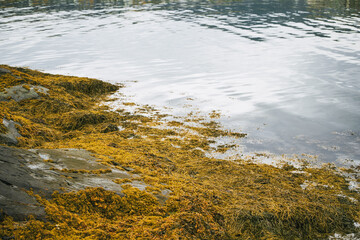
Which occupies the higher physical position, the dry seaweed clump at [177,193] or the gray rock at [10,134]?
the gray rock at [10,134]

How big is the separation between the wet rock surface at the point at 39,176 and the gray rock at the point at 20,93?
18.0 ft

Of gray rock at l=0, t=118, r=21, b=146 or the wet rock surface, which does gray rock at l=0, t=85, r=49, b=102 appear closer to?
gray rock at l=0, t=118, r=21, b=146

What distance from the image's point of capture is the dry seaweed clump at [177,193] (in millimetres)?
4023

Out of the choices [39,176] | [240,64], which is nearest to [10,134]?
[39,176]

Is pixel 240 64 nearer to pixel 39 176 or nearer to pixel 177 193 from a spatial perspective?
pixel 177 193

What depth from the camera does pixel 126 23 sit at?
3259cm

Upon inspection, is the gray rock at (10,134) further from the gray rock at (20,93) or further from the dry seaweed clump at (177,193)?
the gray rock at (20,93)

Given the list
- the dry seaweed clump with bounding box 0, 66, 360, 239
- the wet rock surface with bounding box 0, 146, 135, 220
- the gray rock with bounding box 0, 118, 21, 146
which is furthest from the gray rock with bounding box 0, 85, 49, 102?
the wet rock surface with bounding box 0, 146, 135, 220

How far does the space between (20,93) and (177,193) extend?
780 centimetres

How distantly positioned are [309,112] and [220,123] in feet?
10.7

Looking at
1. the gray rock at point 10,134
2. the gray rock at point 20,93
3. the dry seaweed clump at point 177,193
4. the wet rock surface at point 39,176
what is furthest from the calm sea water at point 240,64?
the gray rock at point 10,134

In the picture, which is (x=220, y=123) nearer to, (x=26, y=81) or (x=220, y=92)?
(x=220, y=92)

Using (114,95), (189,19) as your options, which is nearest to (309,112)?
(114,95)

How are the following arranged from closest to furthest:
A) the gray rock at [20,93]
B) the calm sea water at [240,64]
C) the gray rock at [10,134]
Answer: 1. the gray rock at [10,134]
2. the calm sea water at [240,64]
3. the gray rock at [20,93]
